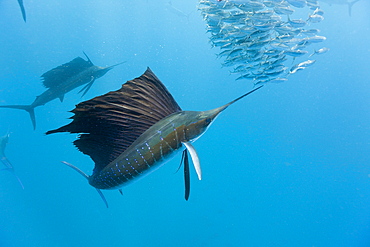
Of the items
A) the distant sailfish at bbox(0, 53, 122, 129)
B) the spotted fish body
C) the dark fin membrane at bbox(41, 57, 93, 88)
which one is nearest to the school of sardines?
the distant sailfish at bbox(0, 53, 122, 129)

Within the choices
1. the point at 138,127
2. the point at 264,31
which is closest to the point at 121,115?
the point at 138,127

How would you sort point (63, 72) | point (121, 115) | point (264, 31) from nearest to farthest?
point (121, 115) → point (264, 31) → point (63, 72)

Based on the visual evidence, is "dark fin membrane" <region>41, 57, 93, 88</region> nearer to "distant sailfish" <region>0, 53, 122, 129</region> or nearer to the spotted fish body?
"distant sailfish" <region>0, 53, 122, 129</region>

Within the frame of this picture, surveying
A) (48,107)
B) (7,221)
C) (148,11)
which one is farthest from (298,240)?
(48,107)

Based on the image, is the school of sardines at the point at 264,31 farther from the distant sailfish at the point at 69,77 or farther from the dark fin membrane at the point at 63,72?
the dark fin membrane at the point at 63,72

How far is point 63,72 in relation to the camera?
4176 mm

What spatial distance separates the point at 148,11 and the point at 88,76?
12.4m

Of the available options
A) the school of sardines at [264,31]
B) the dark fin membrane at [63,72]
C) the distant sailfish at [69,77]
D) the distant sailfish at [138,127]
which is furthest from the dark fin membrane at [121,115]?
the dark fin membrane at [63,72]

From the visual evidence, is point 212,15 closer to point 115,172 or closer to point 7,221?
point 115,172

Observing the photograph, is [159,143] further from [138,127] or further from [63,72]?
[63,72]

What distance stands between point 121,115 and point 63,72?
11.9 feet

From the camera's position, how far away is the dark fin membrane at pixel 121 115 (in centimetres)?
111

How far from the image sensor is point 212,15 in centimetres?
414

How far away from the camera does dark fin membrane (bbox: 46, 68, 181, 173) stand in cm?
111
